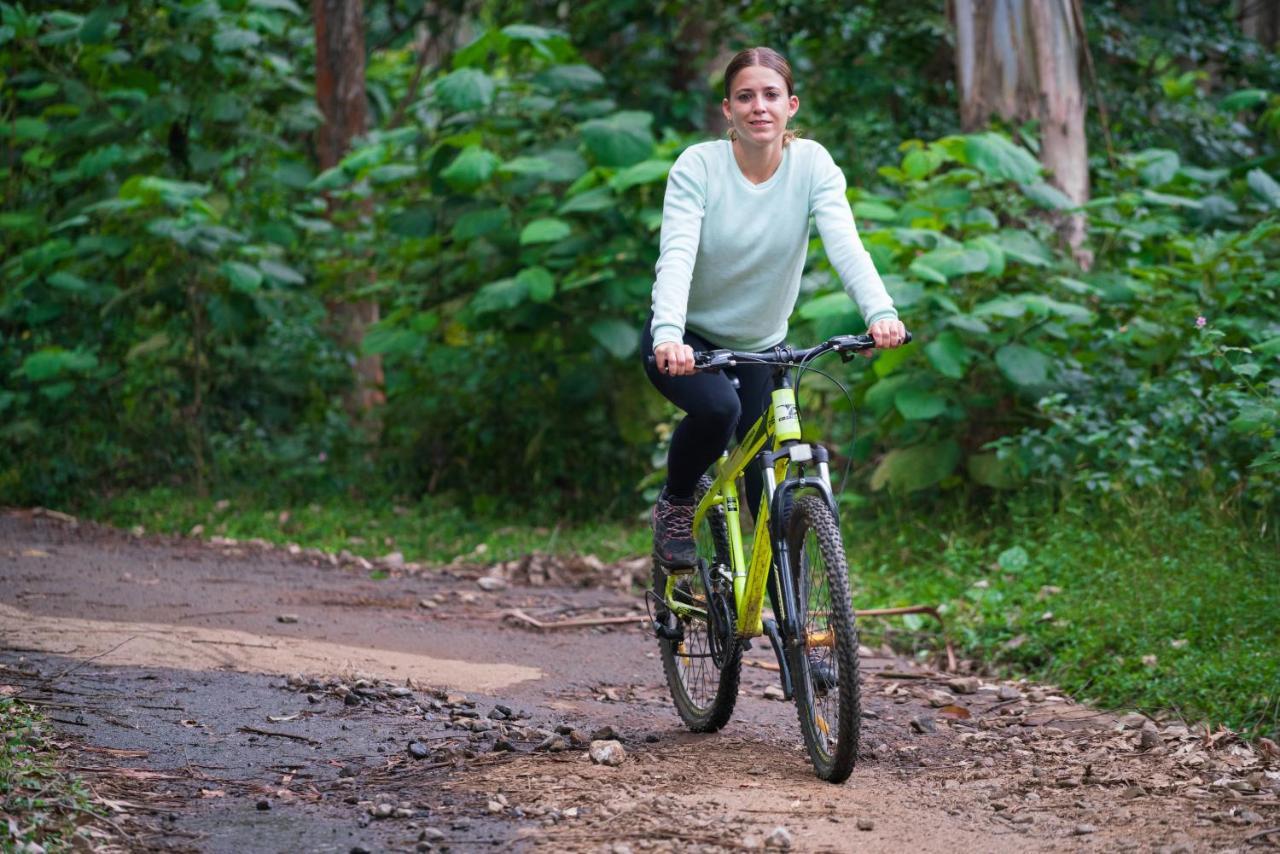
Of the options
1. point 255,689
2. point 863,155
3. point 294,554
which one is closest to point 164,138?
point 294,554

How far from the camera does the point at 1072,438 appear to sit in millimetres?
6992

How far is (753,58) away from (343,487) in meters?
7.32

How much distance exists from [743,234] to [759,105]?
40 cm

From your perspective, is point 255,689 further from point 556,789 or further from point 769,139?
point 769,139

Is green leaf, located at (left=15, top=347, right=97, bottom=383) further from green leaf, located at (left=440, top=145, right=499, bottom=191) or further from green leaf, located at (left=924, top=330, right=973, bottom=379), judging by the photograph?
green leaf, located at (left=924, top=330, right=973, bottom=379)

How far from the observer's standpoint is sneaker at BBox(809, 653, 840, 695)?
393 centimetres

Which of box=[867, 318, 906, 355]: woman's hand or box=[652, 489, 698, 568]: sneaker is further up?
box=[867, 318, 906, 355]: woman's hand

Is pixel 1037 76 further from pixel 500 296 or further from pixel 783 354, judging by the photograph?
pixel 783 354

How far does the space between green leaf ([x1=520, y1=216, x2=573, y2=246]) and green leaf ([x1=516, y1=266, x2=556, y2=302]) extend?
194 millimetres

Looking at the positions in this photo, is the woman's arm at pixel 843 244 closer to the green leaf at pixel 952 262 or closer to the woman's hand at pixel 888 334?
the woman's hand at pixel 888 334

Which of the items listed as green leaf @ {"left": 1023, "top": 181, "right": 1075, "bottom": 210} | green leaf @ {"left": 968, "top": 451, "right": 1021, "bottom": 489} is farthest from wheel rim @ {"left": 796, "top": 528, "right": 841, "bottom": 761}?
green leaf @ {"left": 1023, "top": 181, "right": 1075, "bottom": 210}

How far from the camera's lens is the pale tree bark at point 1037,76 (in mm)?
8617

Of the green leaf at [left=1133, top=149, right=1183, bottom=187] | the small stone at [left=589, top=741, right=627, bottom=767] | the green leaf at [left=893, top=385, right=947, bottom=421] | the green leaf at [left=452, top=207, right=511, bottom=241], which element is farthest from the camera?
the green leaf at [left=452, top=207, right=511, bottom=241]

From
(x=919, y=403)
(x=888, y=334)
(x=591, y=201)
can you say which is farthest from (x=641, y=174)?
(x=888, y=334)
